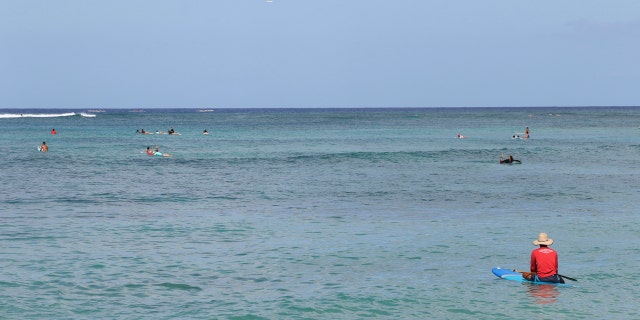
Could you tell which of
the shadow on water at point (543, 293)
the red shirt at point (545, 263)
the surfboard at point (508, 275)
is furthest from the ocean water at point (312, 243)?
the red shirt at point (545, 263)

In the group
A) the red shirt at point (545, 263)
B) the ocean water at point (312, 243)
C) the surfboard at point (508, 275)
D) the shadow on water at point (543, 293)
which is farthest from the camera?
the surfboard at point (508, 275)

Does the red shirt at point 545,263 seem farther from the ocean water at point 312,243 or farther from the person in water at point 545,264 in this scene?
the ocean water at point 312,243

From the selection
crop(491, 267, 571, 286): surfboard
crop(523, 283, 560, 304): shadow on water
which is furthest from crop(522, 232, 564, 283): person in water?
crop(491, 267, 571, 286): surfboard

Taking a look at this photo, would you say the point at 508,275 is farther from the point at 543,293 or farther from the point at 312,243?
the point at 312,243

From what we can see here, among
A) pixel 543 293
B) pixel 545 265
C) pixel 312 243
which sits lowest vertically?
pixel 543 293

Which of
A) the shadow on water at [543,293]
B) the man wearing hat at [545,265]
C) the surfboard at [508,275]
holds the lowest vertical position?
the shadow on water at [543,293]

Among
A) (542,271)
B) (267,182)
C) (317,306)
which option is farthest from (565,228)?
(267,182)

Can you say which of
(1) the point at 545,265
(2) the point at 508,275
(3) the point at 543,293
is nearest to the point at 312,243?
(2) the point at 508,275

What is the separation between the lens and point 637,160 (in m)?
65.9

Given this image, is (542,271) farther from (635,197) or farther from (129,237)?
(635,197)

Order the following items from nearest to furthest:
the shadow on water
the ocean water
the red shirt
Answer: the ocean water < the shadow on water < the red shirt

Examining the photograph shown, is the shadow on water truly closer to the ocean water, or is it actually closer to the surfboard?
the ocean water

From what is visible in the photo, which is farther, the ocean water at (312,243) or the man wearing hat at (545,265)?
the man wearing hat at (545,265)

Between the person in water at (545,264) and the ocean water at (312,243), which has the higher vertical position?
the person in water at (545,264)
